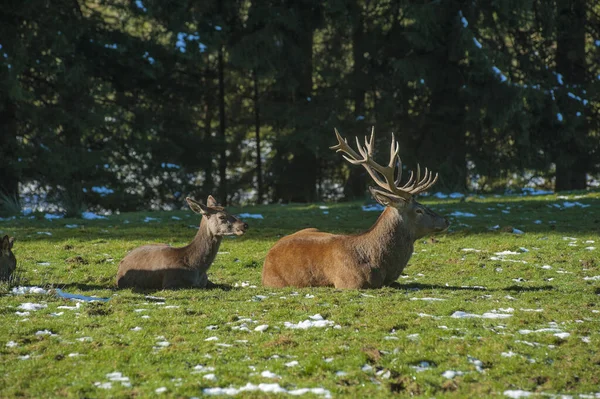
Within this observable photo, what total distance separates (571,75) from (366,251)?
2376 centimetres

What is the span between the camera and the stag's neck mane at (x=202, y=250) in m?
11.2

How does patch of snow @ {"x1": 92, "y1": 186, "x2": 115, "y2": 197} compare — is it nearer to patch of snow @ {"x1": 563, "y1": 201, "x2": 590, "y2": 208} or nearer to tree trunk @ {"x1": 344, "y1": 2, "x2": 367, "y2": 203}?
tree trunk @ {"x1": 344, "y1": 2, "x2": 367, "y2": 203}

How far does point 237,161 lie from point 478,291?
87.9 feet

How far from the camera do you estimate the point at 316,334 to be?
779 centimetres

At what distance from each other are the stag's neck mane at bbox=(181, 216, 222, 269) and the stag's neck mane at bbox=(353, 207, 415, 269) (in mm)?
1929

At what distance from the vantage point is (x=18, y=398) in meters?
6.26

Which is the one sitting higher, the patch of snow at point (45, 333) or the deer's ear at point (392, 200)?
the deer's ear at point (392, 200)

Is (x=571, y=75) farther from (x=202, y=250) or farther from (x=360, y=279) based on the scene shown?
(x=202, y=250)

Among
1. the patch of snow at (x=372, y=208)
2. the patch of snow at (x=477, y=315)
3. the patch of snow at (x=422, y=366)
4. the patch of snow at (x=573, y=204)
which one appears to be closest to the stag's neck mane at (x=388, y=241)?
the patch of snow at (x=477, y=315)

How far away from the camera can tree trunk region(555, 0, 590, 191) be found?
3061 centimetres

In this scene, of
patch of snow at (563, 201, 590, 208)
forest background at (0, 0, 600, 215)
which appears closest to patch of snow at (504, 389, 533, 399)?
patch of snow at (563, 201, 590, 208)

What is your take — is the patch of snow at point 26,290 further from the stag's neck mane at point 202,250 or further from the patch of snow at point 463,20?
the patch of snow at point 463,20

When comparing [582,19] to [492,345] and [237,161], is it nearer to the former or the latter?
[237,161]

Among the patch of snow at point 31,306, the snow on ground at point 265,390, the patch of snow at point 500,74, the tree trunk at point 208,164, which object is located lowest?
the snow on ground at point 265,390
